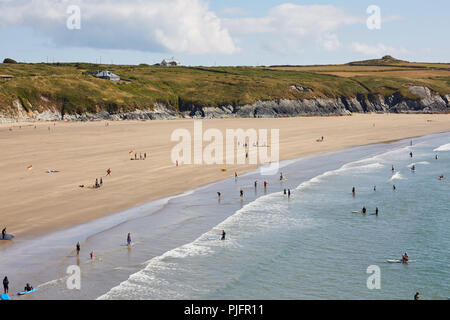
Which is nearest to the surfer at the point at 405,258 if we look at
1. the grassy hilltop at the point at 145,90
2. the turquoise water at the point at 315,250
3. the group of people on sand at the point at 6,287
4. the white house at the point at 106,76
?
the turquoise water at the point at 315,250

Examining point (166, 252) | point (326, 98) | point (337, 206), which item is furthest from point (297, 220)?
point (326, 98)

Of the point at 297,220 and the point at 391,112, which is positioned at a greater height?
the point at 391,112

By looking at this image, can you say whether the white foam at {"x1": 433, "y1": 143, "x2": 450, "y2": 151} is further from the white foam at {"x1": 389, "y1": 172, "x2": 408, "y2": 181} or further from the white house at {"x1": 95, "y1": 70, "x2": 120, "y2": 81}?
the white house at {"x1": 95, "y1": 70, "x2": 120, "y2": 81}

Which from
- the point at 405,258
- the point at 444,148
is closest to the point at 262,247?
the point at 405,258
